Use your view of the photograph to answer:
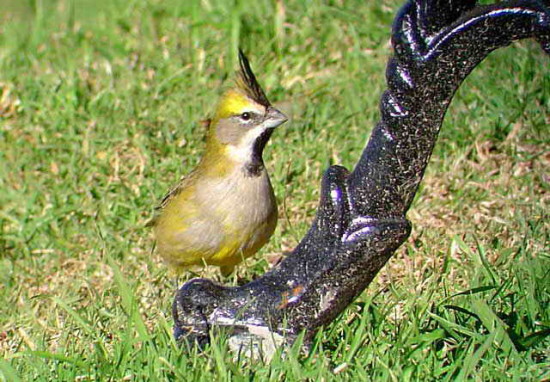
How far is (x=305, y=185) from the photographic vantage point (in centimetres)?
575

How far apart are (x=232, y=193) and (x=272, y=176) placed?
105 centimetres

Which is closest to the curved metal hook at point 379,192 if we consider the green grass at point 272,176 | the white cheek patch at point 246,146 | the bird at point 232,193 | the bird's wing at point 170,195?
the green grass at point 272,176

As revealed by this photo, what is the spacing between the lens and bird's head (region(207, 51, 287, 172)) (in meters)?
4.71

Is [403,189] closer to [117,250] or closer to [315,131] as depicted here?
[117,250]

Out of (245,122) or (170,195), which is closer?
(245,122)

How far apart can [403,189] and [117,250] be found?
230 centimetres

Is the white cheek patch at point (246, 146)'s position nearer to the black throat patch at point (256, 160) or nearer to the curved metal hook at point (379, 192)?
the black throat patch at point (256, 160)

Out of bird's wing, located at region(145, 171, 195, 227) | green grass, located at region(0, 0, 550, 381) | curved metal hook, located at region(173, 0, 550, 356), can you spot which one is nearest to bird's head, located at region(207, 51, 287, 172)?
bird's wing, located at region(145, 171, 195, 227)

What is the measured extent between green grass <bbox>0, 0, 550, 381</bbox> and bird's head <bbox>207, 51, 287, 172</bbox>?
693mm

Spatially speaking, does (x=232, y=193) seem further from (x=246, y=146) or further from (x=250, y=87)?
(x=250, y=87)

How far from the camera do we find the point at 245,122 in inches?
188

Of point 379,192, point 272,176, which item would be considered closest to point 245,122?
point 272,176

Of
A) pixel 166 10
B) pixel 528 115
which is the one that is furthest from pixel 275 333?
pixel 166 10

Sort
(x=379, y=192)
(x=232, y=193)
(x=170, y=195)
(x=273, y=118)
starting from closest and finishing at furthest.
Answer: (x=379, y=192)
(x=273, y=118)
(x=232, y=193)
(x=170, y=195)
